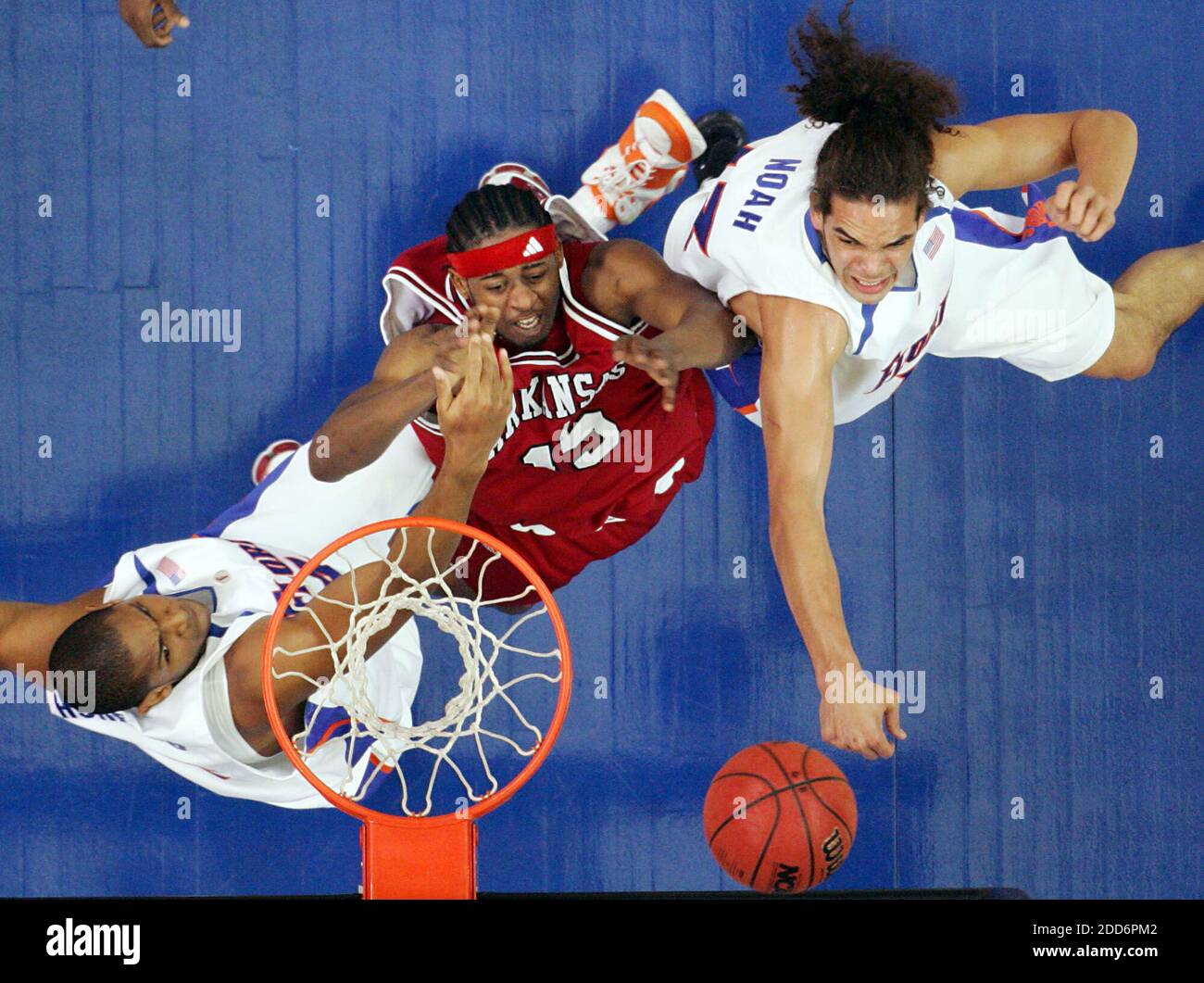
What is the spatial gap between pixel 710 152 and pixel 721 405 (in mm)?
752

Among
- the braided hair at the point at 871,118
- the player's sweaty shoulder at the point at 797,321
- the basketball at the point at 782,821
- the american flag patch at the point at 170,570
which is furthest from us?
the american flag patch at the point at 170,570

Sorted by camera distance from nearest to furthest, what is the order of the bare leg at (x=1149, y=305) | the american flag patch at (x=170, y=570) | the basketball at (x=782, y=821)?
the basketball at (x=782, y=821) < the american flag patch at (x=170, y=570) < the bare leg at (x=1149, y=305)

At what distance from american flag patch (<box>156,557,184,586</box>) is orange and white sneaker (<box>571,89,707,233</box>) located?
4.92ft

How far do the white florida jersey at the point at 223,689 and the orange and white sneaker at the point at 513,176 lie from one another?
123cm

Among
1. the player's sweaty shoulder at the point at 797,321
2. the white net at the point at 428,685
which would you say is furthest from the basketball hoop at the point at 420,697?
the player's sweaty shoulder at the point at 797,321

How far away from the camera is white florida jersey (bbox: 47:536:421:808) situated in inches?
124

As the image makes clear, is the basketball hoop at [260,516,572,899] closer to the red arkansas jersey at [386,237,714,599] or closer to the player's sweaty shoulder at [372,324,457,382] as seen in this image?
the red arkansas jersey at [386,237,714,599]

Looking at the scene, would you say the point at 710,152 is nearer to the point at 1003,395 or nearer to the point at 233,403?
the point at 1003,395

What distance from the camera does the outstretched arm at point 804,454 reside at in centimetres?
300

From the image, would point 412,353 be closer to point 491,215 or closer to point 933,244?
point 491,215

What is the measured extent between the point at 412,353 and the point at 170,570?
0.93 m

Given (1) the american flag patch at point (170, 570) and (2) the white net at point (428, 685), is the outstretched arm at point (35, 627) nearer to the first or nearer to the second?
(1) the american flag patch at point (170, 570)

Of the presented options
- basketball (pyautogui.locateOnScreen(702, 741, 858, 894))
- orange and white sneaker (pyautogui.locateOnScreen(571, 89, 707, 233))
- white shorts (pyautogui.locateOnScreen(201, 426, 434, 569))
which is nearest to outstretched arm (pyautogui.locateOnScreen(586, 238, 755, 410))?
orange and white sneaker (pyautogui.locateOnScreen(571, 89, 707, 233))

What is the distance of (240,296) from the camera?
3639 millimetres
